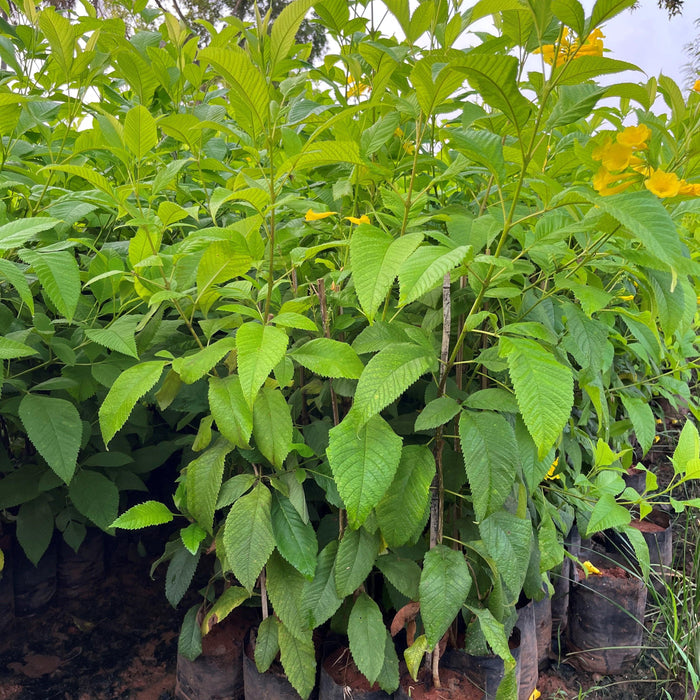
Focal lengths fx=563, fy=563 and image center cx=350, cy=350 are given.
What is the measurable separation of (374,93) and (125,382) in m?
0.64

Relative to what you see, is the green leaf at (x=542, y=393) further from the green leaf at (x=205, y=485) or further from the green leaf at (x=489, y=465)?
the green leaf at (x=205, y=485)

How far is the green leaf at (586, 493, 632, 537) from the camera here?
1.19m

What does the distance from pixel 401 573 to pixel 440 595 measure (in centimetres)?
13

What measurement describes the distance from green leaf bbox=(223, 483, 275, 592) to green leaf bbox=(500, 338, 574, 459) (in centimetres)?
50

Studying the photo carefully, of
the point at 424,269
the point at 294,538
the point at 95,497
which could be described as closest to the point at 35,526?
the point at 95,497

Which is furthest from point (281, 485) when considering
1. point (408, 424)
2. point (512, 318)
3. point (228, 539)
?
point (512, 318)

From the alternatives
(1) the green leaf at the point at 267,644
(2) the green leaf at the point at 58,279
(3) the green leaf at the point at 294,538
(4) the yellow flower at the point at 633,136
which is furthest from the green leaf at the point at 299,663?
(4) the yellow flower at the point at 633,136

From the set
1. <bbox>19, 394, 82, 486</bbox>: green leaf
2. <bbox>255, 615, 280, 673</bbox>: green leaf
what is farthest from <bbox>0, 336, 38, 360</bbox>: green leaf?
<bbox>255, 615, 280, 673</bbox>: green leaf

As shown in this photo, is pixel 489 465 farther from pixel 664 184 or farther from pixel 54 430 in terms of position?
pixel 54 430

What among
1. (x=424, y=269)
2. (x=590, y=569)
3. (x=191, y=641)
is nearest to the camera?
(x=424, y=269)

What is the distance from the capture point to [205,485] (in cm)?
101

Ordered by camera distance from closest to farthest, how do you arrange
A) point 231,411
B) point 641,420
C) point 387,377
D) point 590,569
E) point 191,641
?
point 387,377, point 231,411, point 191,641, point 641,420, point 590,569

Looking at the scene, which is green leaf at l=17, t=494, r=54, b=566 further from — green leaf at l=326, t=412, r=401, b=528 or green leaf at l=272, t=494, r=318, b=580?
green leaf at l=326, t=412, r=401, b=528

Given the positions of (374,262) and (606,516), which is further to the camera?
(606,516)
